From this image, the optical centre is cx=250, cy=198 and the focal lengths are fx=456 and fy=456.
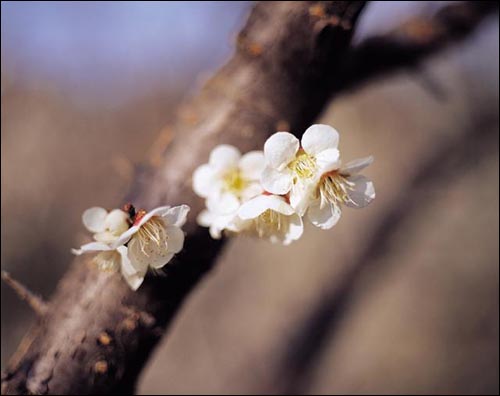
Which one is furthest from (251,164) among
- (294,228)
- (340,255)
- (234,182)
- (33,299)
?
(340,255)

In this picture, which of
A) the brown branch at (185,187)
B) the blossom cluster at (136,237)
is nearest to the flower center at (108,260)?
the blossom cluster at (136,237)

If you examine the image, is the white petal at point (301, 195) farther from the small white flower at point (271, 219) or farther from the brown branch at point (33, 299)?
the brown branch at point (33, 299)

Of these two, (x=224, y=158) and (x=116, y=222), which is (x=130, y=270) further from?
(x=224, y=158)

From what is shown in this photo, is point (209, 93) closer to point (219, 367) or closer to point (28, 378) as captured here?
point (28, 378)

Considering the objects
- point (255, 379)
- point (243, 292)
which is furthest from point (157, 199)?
point (243, 292)

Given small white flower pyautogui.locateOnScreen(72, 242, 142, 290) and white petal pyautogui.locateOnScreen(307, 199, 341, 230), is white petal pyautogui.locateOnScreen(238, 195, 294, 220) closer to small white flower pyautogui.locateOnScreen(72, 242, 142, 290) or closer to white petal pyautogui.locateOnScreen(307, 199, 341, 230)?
white petal pyautogui.locateOnScreen(307, 199, 341, 230)

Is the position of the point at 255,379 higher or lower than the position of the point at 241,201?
lower
